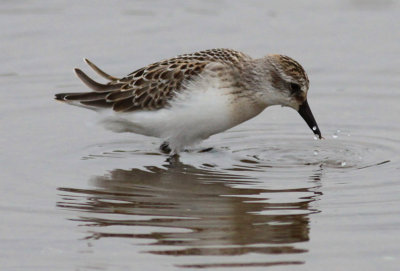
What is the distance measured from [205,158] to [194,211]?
206 centimetres

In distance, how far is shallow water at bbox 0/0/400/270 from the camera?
25.4 ft

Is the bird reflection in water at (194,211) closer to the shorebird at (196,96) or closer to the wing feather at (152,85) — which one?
the shorebird at (196,96)

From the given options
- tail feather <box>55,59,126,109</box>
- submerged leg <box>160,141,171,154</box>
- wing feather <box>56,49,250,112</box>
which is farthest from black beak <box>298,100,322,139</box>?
tail feather <box>55,59,126,109</box>

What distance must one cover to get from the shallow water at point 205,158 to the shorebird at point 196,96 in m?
0.33

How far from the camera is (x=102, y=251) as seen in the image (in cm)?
763

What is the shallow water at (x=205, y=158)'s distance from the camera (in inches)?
305

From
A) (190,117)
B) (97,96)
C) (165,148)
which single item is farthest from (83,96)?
(190,117)

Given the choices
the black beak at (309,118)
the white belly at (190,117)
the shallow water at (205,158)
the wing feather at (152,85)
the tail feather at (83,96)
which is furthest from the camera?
the tail feather at (83,96)

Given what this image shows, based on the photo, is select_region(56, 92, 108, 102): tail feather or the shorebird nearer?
the shorebird

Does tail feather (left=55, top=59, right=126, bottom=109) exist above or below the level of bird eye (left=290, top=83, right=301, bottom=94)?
below

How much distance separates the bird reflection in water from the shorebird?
52cm

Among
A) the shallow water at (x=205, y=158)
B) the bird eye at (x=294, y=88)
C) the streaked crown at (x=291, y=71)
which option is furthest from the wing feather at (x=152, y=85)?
the bird eye at (x=294, y=88)

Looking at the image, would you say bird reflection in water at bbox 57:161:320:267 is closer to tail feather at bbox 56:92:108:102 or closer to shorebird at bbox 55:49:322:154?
shorebird at bbox 55:49:322:154

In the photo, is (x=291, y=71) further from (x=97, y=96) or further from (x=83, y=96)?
(x=83, y=96)
